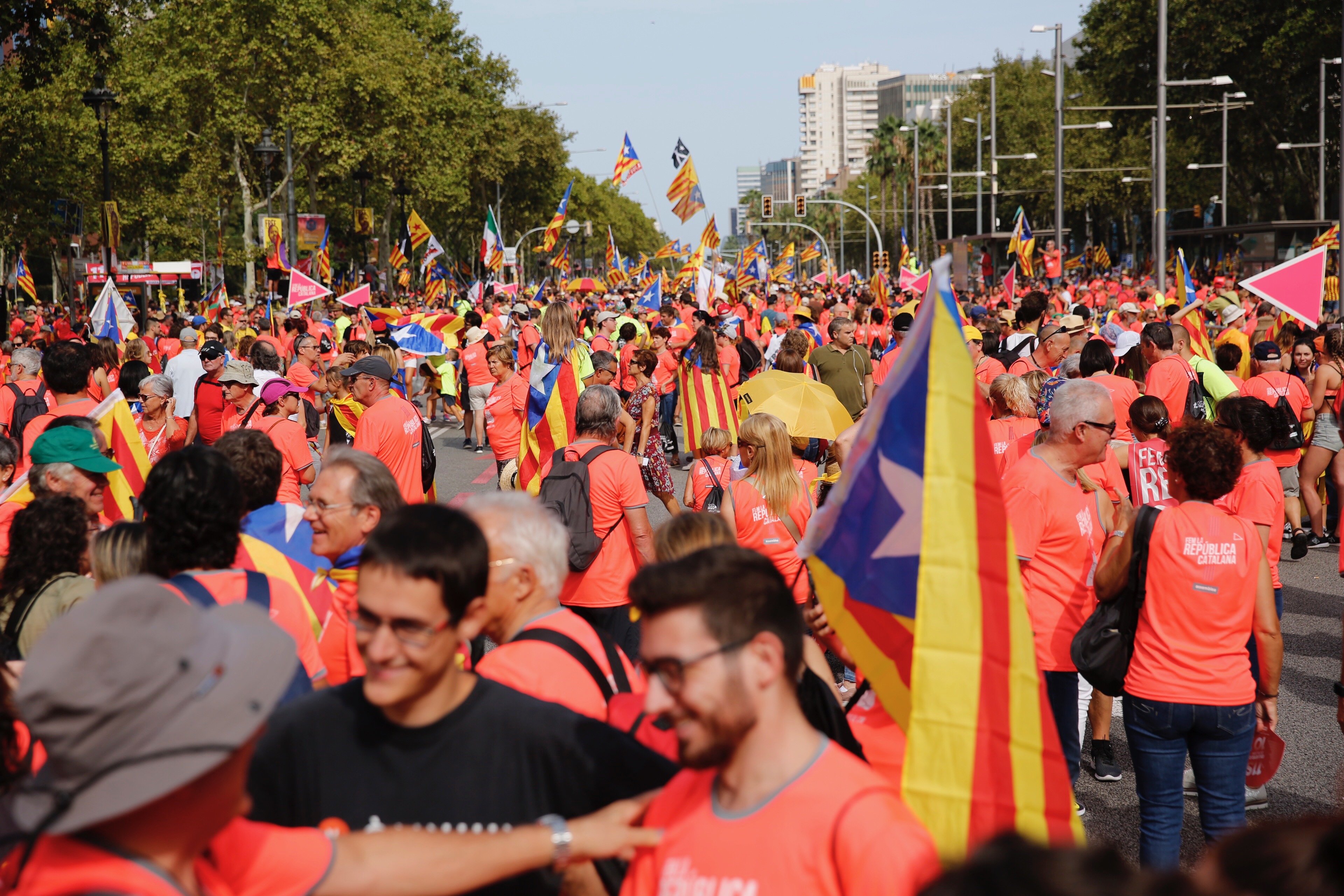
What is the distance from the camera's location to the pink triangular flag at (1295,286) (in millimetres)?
9961

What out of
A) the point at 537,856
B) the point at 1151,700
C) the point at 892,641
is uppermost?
the point at 892,641

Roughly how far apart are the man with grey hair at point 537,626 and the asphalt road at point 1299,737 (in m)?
0.19

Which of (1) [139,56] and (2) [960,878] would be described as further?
(1) [139,56]

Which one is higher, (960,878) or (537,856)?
(960,878)

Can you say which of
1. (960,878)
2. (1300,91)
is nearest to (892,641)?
(960,878)

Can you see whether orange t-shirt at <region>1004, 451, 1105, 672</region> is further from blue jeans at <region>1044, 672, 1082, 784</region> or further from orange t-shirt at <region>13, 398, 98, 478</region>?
orange t-shirt at <region>13, 398, 98, 478</region>

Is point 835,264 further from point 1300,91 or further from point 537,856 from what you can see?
point 537,856

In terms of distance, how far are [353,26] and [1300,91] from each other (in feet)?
96.6

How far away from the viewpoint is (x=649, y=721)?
2719 millimetres

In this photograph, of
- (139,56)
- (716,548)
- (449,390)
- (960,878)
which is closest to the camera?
(960,878)

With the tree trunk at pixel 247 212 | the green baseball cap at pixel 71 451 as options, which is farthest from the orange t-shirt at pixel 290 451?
the tree trunk at pixel 247 212

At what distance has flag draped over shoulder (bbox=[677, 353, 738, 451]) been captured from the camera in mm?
10219

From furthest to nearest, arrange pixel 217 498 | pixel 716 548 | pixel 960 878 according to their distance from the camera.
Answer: pixel 217 498 < pixel 716 548 < pixel 960 878

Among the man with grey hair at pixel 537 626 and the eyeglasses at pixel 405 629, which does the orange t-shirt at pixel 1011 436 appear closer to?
the man with grey hair at pixel 537 626
